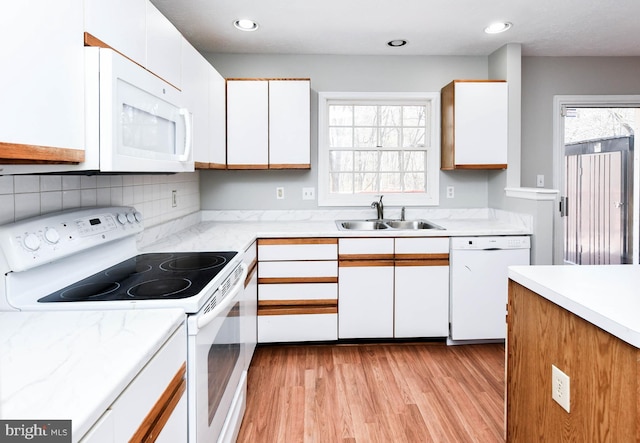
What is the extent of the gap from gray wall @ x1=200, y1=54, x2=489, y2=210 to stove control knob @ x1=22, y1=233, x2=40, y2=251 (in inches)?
85.8

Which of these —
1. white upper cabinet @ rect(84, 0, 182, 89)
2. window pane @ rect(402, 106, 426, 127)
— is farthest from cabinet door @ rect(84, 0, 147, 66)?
window pane @ rect(402, 106, 426, 127)

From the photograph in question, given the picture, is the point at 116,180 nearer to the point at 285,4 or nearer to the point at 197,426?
the point at 197,426

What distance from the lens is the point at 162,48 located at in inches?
69.8

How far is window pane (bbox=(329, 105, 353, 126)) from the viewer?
3498 millimetres

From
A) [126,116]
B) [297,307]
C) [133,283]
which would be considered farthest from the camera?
[297,307]

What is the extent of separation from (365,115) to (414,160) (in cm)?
60

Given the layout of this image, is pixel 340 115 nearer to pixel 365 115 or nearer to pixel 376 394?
pixel 365 115

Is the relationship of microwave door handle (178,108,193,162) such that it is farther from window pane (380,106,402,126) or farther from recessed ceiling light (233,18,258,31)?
window pane (380,106,402,126)

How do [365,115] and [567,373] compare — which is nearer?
[567,373]

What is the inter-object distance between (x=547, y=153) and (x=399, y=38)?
1718 millimetres

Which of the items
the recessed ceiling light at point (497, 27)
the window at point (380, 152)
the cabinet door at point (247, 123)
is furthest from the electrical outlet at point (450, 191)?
the cabinet door at point (247, 123)

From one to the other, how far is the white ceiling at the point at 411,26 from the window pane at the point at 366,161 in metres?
0.85

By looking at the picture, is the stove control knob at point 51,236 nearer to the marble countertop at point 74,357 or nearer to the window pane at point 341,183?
the marble countertop at point 74,357

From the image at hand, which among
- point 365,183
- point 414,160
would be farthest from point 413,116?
point 365,183
